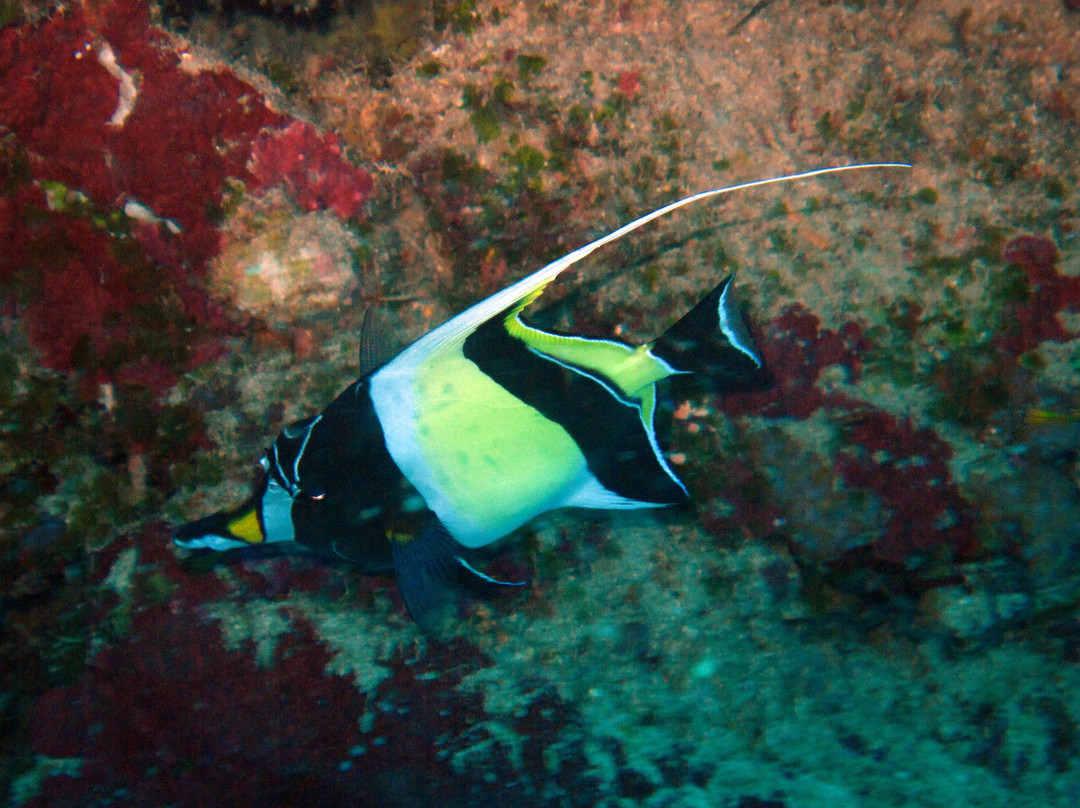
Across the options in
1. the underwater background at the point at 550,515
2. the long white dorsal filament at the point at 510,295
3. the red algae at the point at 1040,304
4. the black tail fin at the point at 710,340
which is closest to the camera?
the long white dorsal filament at the point at 510,295

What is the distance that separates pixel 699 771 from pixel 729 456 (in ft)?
4.08

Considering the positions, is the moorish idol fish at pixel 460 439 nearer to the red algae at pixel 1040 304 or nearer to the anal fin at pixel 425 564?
the anal fin at pixel 425 564

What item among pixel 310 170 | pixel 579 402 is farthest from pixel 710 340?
pixel 310 170

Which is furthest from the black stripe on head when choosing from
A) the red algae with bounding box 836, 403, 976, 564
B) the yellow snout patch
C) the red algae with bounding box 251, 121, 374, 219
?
the red algae with bounding box 251, 121, 374, 219

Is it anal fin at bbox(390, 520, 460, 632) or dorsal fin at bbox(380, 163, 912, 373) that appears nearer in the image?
dorsal fin at bbox(380, 163, 912, 373)

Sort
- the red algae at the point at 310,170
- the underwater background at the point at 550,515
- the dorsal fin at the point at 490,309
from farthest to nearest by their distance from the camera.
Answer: the red algae at the point at 310,170
the underwater background at the point at 550,515
the dorsal fin at the point at 490,309

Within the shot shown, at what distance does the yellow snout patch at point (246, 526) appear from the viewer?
1748mm

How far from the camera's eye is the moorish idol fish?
68.9 inches

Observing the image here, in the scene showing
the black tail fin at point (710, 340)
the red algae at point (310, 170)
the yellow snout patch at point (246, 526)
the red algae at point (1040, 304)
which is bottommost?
the red algae at point (1040, 304)

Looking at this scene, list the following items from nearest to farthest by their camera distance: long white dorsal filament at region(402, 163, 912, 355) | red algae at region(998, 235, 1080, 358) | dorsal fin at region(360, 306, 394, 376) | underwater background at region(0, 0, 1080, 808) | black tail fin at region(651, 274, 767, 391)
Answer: long white dorsal filament at region(402, 163, 912, 355), black tail fin at region(651, 274, 767, 391), dorsal fin at region(360, 306, 394, 376), underwater background at region(0, 0, 1080, 808), red algae at region(998, 235, 1080, 358)

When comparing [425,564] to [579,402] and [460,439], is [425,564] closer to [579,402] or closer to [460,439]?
[460,439]

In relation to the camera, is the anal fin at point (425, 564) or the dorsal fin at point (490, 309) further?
the anal fin at point (425, 564)

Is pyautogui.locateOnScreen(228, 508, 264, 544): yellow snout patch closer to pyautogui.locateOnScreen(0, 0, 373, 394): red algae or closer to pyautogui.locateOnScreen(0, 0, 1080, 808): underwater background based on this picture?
pyautogui.locateOnScreen(0, 0, 1080, 808): underwater background

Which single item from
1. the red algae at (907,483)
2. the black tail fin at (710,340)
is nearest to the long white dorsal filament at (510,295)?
the black tail fin at (710,340)
